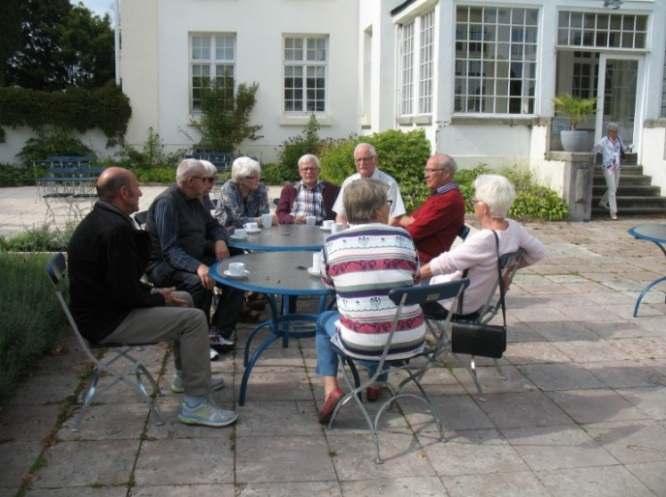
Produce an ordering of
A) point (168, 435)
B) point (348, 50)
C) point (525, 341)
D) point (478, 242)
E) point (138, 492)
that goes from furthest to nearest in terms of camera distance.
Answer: point (348, 50) → point (525, 341) → point (478, 242) → point (168, 435) → point (138, 492)

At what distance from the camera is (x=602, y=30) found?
524 inches

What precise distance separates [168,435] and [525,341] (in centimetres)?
276

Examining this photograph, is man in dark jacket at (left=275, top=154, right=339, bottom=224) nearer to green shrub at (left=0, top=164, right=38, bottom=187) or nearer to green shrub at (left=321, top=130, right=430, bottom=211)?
green shrub at (left=321, top=130, right=430, bottom=211)

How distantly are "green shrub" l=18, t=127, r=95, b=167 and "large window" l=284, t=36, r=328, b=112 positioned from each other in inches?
213

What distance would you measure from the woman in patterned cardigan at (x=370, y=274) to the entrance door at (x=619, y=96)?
11541 mm

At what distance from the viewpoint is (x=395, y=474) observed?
3234 mm

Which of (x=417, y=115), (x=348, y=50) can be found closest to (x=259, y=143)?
(x=348, y=50)

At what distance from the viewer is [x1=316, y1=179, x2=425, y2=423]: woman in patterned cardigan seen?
3367 mm

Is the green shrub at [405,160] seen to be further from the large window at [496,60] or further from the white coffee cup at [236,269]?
the white coffee cup at [236,269]

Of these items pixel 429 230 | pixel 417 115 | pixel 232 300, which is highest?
pixel 417 115

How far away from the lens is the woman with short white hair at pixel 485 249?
4.01 meters

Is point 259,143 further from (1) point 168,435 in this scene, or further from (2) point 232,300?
(1) point 168,435

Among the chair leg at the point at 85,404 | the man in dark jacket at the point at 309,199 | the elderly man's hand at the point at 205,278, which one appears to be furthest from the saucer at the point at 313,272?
the man in dark jacket at the point at 309,199

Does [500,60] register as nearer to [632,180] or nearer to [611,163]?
[611,163]
